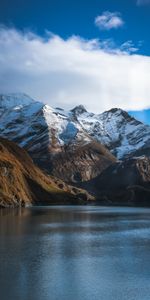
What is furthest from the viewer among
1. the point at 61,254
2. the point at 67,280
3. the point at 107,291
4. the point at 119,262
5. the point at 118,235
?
the point at 118,235

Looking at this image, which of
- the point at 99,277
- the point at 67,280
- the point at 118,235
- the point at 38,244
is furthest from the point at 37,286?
the point at 118,235

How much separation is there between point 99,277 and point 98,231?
5899cm

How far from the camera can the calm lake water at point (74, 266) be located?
50.3 metres

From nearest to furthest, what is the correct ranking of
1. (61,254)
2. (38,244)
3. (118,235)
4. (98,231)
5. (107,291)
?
(107,291) < (61,254) < (38,244) < (118,235) < (98,231)

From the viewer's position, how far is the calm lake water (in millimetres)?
50281

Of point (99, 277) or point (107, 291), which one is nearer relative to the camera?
point (107, 291)

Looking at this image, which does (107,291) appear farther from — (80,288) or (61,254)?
(61,254)

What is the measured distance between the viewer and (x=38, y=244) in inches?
3467

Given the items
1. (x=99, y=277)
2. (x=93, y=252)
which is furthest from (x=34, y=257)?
(x=99, y=277)

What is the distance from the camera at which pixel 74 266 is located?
64.9 meters

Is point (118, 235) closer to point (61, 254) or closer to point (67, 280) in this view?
point (61, 254)

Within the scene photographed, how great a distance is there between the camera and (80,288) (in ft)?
170

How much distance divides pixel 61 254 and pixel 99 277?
19062mm

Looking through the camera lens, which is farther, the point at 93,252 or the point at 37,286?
the point at 93,252
